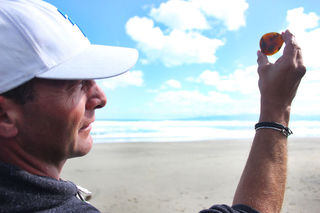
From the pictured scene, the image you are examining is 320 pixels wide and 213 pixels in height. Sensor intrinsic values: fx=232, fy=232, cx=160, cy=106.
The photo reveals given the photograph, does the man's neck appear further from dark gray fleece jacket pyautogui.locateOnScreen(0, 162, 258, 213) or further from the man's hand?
Answer: the man's hand

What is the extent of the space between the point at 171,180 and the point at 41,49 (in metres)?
5.41

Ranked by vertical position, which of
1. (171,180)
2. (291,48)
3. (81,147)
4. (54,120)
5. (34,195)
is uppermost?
(291,48)

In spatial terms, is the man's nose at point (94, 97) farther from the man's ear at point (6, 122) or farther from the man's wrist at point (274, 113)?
the man's wrist at point (274, 113)

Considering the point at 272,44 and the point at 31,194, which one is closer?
the point at 31,194

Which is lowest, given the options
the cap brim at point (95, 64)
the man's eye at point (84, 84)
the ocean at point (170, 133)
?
the ocean at point (170, 133)

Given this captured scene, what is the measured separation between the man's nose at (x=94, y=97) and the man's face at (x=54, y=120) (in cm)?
3

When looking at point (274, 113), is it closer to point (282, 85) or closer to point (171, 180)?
point (282, 85)

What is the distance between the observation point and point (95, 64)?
3.22 feet

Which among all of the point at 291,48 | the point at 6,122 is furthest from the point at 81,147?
the point at 291,48

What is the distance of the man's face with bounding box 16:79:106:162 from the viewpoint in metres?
0.84

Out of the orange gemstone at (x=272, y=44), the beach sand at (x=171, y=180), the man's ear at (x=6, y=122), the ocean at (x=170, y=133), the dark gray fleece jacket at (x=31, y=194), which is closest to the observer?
the dark gray fleece jacket at (x=31, y=194)

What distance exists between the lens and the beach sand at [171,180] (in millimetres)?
4457

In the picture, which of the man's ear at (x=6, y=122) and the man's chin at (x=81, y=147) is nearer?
the man's ear at (x=6, y=122)

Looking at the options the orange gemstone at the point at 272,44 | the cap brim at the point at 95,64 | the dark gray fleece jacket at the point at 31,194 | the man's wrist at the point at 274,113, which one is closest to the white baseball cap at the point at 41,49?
the cap brim at the point at 95,64
